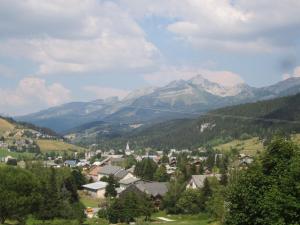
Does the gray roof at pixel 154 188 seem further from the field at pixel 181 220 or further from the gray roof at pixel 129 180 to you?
the gray roof at pixel 129 180

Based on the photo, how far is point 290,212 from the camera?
30891mm

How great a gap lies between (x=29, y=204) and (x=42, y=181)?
34.8 feet

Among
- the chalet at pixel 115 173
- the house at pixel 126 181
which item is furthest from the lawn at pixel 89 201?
the chalet at pixel 115 173

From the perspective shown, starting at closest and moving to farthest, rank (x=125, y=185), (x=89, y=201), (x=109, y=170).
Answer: (x=89, y=201) → (x=125, y=185) → (x=109, y=170)

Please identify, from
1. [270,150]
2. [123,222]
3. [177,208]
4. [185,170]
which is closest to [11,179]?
[123,222]

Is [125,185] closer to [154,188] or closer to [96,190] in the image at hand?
[96,190]

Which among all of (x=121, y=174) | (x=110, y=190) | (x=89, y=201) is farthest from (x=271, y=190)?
(x=121, y=174)

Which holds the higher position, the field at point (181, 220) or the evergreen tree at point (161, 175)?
the evergreen tree at point (161, 175)

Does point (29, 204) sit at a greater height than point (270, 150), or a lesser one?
lesser

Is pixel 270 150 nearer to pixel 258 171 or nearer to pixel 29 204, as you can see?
pixel 258 171

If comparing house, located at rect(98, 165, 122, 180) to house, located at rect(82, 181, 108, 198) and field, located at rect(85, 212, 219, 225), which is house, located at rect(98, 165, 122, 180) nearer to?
house, located at rect(82, 181, 108, 198)

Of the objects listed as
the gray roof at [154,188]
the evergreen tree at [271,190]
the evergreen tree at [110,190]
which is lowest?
the evergreen tree at [110,190]

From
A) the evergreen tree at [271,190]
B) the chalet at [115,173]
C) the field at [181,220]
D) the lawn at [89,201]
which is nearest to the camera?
the evergreen tree at [271,190]

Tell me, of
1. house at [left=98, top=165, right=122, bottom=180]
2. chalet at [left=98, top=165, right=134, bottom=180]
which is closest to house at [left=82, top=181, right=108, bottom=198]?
chalet at [left=98, top=165, right=134, bottom=180]
